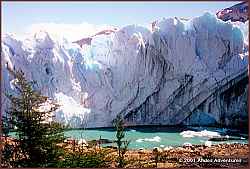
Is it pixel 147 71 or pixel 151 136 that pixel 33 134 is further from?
pixel 147 71

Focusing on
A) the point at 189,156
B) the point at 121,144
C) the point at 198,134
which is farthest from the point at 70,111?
the point at 189,156

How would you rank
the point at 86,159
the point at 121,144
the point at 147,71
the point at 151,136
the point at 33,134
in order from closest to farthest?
the point at 33,134 → the point at 86,159 → the point at 121,144 → the point at 151,136 → the point at 147,71

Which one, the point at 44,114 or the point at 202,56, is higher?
the point at 202,56

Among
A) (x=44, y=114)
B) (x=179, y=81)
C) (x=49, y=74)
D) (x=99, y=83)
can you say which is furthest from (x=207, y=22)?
(x=44, y=114)

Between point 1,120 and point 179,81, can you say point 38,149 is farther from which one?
point 179,81

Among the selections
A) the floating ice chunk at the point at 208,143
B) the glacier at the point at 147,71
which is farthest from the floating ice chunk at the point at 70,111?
the floating ice chunk at the point at 208,143

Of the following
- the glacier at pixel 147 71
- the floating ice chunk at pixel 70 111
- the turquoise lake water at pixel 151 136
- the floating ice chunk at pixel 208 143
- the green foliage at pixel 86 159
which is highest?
the glacier at pixel 147 71

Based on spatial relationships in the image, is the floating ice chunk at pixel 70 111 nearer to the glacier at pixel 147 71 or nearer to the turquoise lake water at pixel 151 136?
the glacier at pixel 147 71
